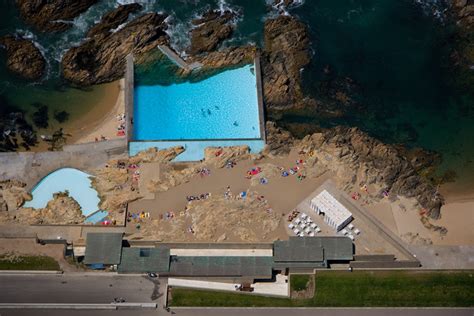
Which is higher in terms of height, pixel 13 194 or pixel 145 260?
pixel 13 194

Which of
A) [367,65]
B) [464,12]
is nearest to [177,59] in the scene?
[367,65]

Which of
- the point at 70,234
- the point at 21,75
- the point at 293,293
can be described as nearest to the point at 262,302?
the point at 293,293

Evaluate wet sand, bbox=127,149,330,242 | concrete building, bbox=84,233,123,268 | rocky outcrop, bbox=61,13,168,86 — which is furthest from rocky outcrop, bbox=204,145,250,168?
rocky outcrop, bbox=61,13,168,86

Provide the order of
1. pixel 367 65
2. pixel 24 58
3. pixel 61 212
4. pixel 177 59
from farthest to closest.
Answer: pixel 367 65 → pixel 177 59 → pixel 24 58 → pixel 61 212

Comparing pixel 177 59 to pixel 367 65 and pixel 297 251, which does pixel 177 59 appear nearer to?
pixel 367 65

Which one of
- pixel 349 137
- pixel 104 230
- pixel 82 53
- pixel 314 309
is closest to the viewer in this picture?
pixel 314 309

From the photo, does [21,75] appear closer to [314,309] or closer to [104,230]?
[104,230]

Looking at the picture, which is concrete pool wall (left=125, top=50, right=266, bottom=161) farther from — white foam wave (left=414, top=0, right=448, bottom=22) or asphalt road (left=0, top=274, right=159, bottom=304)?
white foam wave (left=414, top=0, right=448, bottom=22)
